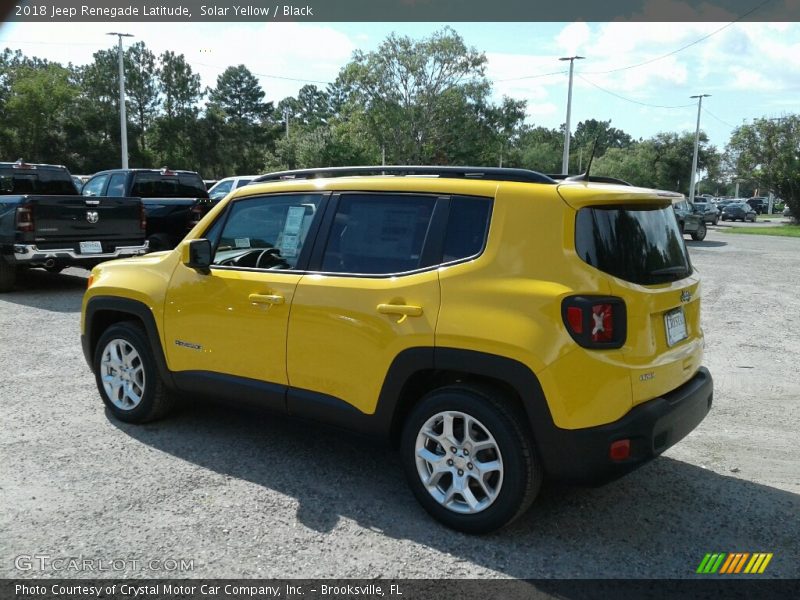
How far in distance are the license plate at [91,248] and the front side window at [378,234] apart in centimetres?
806

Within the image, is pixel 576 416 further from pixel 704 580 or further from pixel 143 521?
pixel 143 521

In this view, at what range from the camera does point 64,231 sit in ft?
34.4

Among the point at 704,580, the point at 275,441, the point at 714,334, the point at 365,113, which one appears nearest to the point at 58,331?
the point at 275,441

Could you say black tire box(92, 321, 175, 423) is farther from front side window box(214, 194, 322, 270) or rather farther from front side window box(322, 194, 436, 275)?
front side window box(322, 194, 436, 275)

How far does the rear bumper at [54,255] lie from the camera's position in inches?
398

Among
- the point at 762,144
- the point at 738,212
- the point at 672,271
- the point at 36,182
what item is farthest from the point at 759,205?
the point at 672,271

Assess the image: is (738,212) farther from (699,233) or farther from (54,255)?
(54,255)

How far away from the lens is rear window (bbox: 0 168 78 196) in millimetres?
12094

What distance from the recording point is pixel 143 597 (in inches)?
116

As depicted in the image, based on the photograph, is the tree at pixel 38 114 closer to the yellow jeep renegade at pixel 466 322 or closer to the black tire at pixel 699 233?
the black tire at pixel 699 233

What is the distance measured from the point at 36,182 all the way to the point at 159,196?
7.59 ft

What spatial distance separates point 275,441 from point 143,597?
184cm

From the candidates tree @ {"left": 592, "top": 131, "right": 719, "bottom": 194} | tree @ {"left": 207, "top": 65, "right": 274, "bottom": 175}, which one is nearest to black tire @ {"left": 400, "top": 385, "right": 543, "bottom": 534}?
tree @ {"left": 592, "top": 131, "right": 719, "bottom": 194}

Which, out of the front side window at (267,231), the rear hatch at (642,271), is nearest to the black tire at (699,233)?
the rear hatch at (642,271)
